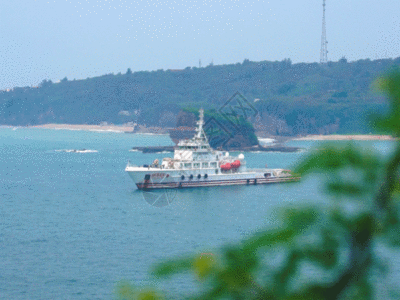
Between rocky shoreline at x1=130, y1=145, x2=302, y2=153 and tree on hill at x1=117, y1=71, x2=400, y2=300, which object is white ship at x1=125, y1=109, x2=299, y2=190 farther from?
tree on hill at x1=117, y1=71, x2=400, y2=300

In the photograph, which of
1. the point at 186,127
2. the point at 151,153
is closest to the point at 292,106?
the point at 186,127

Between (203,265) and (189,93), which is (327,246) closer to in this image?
(203,265)

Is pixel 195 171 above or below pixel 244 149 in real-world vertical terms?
above

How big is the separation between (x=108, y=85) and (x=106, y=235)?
115147 mm

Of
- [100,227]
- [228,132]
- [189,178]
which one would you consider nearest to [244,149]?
[228,132]

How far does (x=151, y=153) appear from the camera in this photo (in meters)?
52.0

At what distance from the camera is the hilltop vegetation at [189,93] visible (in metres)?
91.1

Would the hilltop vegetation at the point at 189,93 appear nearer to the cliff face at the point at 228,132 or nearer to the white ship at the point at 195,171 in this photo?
the cliff face at the point at 228,132

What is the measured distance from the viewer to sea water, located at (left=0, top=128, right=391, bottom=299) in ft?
41.2

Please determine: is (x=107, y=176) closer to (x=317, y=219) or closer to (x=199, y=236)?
(x=199, y=236)

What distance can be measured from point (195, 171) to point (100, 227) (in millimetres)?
10451

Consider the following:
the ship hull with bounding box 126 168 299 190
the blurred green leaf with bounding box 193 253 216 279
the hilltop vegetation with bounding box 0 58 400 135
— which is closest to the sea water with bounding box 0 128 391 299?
the blurred green leaf with bounding box 193 253 216 279

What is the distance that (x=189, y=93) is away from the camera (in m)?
124

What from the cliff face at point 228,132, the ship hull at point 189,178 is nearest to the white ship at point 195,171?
the ship hull at point 189,178
